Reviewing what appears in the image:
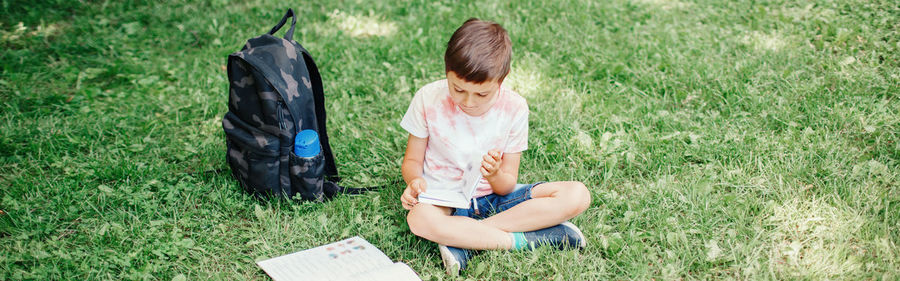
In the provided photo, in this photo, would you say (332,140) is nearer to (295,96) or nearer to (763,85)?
(295,96)

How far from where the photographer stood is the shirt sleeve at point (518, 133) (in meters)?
2.56

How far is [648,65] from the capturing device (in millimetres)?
4129

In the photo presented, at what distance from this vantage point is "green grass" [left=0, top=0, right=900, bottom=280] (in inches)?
99.4

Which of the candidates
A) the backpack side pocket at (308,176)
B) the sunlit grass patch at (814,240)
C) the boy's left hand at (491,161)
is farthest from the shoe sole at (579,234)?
the backpack side pocket at (308,176)

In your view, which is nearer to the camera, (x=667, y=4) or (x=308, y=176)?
(x=308, y=176)

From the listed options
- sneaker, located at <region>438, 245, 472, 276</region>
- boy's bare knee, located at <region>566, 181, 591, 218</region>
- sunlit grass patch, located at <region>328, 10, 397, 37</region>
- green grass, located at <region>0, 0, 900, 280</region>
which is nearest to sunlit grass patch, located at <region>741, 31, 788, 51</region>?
green grass, located at <region>0, 0, 900, 280</region>

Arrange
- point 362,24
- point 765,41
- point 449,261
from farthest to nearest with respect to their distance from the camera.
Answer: point 362,24, point 765,41, point 449,261

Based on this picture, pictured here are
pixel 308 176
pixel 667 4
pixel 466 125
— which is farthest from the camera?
pixel 667 4

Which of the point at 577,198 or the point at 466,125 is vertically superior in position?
the point at 466,125

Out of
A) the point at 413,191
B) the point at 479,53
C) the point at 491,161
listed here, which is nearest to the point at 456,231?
the point at 413,191

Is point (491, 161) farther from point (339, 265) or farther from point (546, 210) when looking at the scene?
point (339, 265)

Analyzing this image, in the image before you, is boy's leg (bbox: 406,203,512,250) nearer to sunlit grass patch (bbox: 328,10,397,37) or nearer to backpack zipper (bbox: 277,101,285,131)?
backpack zipper (bbox: 277,101,285,131)

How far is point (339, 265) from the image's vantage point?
2461mm

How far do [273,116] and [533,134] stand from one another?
4.93 ft
